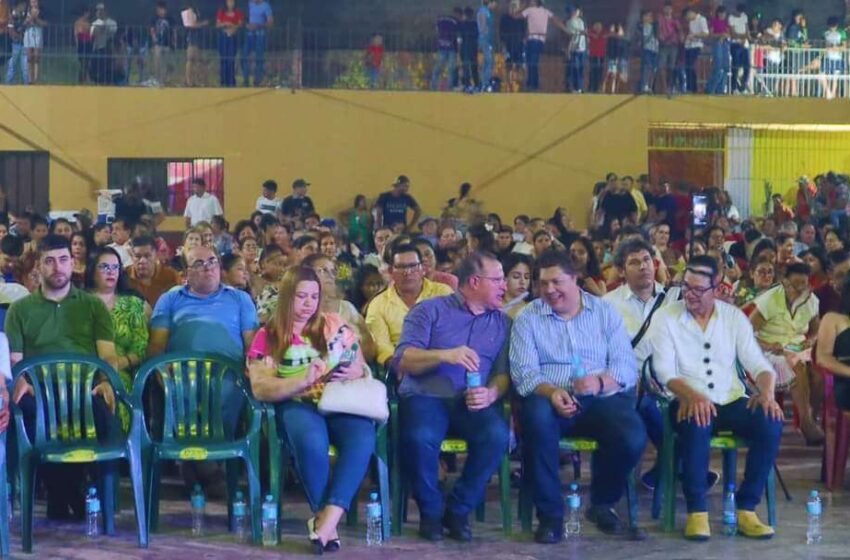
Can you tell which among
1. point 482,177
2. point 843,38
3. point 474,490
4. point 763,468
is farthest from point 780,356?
point 843,38

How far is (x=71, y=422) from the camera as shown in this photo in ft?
28.0

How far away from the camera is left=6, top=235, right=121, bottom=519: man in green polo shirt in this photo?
28.9ft

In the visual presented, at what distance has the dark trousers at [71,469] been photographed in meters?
8.52

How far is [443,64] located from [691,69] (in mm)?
3636

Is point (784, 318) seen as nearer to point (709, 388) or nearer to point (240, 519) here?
point (709, 388)

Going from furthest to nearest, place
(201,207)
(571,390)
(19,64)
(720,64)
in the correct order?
(720,64)
(19,64)
(201,207)
(571,390)

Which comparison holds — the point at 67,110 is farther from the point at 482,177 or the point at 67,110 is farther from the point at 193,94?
the point at 482,177

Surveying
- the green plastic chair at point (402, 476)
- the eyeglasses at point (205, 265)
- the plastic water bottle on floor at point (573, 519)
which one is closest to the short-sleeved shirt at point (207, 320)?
the eyeglasses at point (205, 265)

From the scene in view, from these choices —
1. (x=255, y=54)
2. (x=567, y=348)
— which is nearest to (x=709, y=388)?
A: (x=567, y=348)

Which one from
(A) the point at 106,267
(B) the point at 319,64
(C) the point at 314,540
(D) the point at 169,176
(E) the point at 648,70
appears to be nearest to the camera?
(C) the point at 314,540

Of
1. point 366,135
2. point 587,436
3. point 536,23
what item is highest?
point 536,23

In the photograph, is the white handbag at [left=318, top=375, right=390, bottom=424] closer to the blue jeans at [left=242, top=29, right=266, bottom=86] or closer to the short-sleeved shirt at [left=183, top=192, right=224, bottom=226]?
the short-sleeved shirt at [left=183, top=192, right=224, bottom=226]

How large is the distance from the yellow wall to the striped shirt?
14741 mm

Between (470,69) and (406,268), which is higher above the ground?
(470,69)
